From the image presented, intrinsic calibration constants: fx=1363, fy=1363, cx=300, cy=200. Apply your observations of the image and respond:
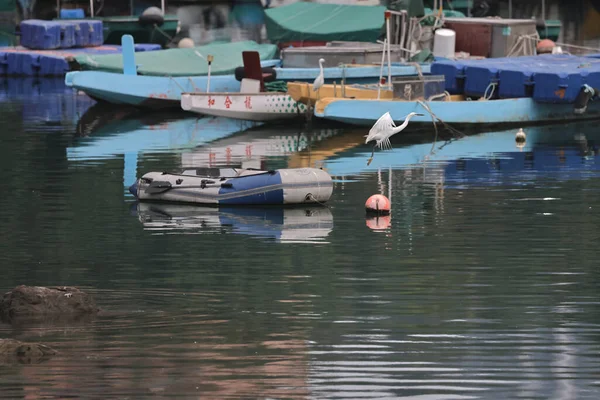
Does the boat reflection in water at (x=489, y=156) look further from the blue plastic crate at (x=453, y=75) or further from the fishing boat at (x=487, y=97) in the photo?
the blue plastic crate at (x=453, y=75)

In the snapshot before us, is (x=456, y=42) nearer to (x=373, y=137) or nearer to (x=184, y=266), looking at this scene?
(x=373, y=137)

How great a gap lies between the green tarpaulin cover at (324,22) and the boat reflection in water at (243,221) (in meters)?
31.2

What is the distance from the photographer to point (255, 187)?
97.3 ft

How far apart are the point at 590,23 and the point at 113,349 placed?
289 feet

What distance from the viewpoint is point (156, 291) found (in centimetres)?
2186

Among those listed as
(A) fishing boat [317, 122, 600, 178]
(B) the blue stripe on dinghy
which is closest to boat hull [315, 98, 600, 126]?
(A) fishing boat [317, 122, 600, 178]

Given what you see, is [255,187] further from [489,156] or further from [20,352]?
[20,352]

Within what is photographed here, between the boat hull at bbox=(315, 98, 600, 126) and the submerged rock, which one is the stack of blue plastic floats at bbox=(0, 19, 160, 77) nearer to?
the boat hull at bbox=(315, 98, 600, 126)

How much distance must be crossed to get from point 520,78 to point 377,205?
1806 centimetres

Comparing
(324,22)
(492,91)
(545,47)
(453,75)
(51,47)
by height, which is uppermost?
(324,22)

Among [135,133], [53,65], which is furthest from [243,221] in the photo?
[53,65]

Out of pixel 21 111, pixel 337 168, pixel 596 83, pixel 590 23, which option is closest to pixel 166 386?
pixel 337 168

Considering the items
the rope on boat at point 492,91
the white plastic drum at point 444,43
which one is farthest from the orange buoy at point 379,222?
the white plastic drum at point 444,43

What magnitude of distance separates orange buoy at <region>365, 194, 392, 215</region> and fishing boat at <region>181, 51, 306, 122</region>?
56.4 ft
